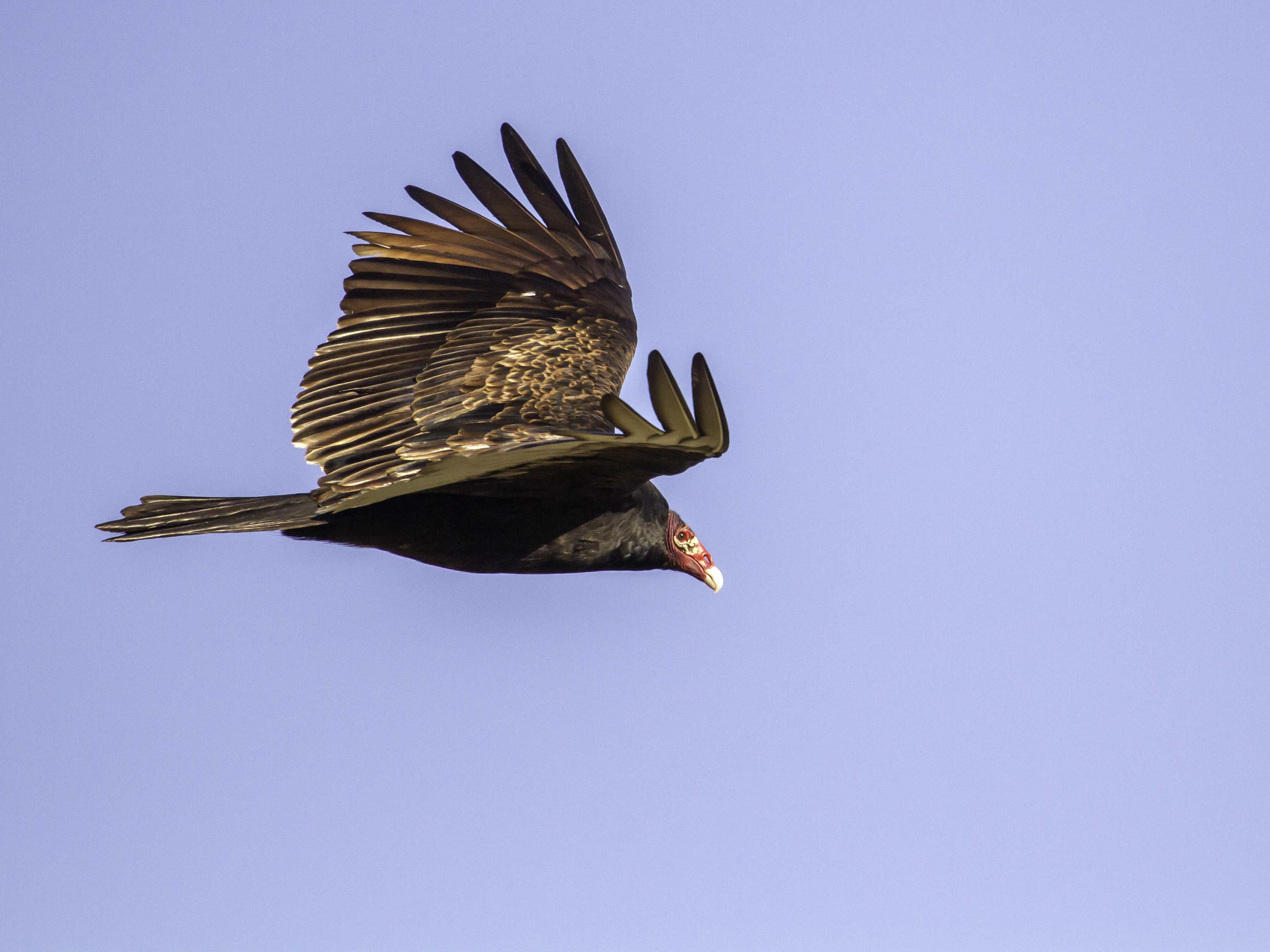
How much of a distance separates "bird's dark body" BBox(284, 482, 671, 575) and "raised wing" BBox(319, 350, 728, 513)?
0.34 feet

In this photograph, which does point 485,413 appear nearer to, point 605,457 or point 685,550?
point 685,550

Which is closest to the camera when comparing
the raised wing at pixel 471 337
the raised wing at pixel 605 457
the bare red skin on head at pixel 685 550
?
the raised wing at pixel 605 457

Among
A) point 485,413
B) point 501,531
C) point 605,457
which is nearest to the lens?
point 605,457

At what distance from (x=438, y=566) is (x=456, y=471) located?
1.19m

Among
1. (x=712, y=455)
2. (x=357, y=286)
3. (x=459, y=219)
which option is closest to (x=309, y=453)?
(x=357, y=286)

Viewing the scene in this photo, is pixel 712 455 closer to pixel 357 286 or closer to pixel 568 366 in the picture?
pixel 568 366

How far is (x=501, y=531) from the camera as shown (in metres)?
5.82

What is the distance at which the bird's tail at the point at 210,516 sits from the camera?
563 centimetres

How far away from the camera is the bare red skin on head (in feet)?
21.6

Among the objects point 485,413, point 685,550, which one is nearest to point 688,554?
point 685,550

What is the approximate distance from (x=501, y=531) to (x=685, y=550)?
116 cm

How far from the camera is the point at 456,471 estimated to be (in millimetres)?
5184

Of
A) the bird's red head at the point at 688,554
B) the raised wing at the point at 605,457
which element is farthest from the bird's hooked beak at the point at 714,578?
the raised wing at the point at 605,457

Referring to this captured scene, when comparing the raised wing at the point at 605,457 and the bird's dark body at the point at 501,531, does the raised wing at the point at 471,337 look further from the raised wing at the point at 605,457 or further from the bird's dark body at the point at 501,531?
the raised wing at the point at 605,457
